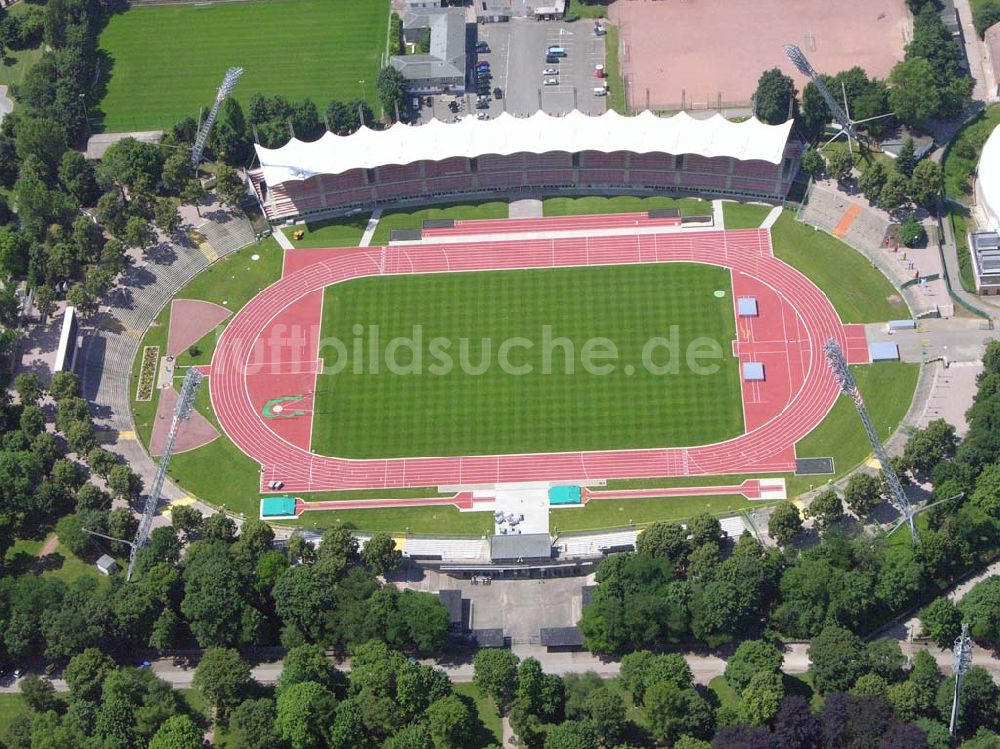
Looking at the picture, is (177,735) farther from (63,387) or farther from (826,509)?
(826,509)

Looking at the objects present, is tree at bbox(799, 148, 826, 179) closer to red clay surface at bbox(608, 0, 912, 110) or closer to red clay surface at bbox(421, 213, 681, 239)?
red clay surface at bbox(608, 0, 912, 110)

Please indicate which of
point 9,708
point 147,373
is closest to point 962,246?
point 147,373

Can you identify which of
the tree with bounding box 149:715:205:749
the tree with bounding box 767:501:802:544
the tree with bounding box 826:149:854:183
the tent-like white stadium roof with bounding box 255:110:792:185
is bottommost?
the tree with bounding box 149:715:205:749

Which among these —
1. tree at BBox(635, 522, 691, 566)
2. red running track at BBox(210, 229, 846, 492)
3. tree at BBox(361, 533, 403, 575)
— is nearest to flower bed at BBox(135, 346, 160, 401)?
red running track at BBox(210, 229, 846, 492)

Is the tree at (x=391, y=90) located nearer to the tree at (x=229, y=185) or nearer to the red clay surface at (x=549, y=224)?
the red clay surface at (x=549, y=224)

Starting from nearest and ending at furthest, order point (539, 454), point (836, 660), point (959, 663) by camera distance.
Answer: point (959, 663) → point (836, 660) → point (539, 454)

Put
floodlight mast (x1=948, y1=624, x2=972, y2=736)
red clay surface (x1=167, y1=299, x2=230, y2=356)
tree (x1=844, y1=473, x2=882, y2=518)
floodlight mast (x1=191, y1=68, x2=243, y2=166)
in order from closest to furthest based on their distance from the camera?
→ 1. floodlight mast (x1=948, y1=624, x2=972, y2=736)
2. tree (x1=844, y1=473, x2=882, y2=518)
3. red clay surface (x1=167, y1=299, x2=230, y2=356)
4. floodlight mast (x1=191, y1=68, x2=243, y2=166)

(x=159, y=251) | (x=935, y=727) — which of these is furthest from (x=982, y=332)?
(x=159, y=251)
